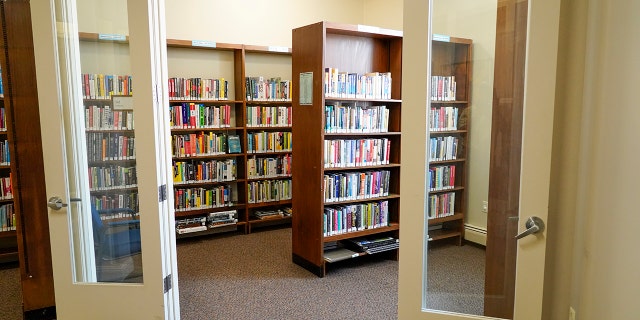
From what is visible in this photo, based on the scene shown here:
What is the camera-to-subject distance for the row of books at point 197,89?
15.0 feet

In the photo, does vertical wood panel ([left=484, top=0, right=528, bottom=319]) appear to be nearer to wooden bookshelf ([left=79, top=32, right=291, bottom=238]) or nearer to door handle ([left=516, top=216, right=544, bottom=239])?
door handle ([left=516, top=216, right=544, bottom=239])

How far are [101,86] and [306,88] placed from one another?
Answer: 1.68 metres

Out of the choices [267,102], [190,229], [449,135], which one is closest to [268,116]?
[267,102]

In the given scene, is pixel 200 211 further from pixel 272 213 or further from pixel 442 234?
pixel 442 234

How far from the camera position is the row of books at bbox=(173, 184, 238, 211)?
4668 millimetres

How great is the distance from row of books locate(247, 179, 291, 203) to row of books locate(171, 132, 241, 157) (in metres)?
0.51

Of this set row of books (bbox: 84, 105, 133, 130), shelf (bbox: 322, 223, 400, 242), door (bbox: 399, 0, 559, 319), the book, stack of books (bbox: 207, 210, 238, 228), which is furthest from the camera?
the book

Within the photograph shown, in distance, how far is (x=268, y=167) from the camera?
5.18 metres

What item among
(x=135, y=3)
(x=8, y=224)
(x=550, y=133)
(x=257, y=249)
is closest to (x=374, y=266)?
(x=257, y=249)

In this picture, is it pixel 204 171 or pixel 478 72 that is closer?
pixel 478 72

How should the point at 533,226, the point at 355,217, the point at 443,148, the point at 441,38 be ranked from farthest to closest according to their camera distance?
the point at 355,217 < the point at 443,148 < the point at 441,38 < the point at 533,226

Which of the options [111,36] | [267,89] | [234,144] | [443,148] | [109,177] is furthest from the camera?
[267,89]

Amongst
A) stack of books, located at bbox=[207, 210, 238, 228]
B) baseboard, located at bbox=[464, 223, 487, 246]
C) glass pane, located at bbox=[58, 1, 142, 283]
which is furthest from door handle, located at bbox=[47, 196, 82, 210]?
stack of books, located at bbox=[207, 210, 238, 228]

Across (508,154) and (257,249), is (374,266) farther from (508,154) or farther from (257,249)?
(508,154)
